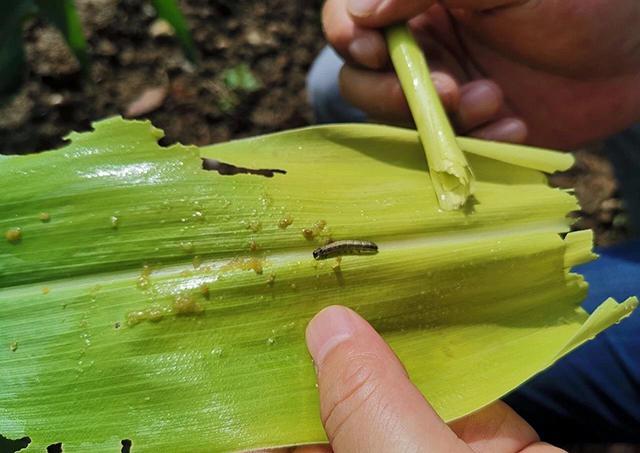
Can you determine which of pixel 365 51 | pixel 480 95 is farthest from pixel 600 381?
pixel 365 51

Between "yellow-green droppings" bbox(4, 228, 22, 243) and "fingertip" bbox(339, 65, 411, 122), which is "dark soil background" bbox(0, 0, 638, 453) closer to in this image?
"fingertip" bbox(339, 65, 411, 122)

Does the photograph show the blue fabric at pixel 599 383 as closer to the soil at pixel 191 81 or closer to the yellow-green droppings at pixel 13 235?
the soil at pixel 191 81

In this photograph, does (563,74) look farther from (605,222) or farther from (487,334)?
(605,222)

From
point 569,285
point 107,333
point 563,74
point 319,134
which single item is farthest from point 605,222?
point 107,333

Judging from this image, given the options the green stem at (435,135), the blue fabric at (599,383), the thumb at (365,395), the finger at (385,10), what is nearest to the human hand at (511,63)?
the finger at (385,10)

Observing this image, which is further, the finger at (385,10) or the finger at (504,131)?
the finger at (504,131)

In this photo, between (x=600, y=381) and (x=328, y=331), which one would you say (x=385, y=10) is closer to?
(x=328, y=331)

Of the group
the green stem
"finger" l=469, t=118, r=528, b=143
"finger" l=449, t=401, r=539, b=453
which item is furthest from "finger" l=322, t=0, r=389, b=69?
"finger" l=449, t=401, r=539, b=453
